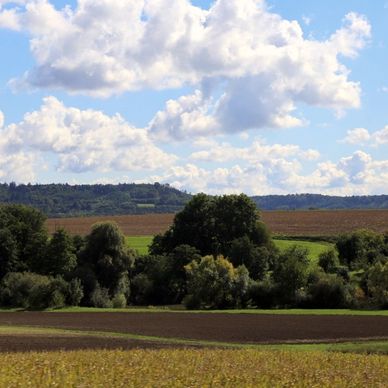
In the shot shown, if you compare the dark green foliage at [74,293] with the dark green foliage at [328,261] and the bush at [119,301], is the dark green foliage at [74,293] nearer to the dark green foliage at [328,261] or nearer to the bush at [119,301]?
the bush at [119,301]

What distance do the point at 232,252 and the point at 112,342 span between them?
5572 cm

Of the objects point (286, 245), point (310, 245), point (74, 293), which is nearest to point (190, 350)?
point (74, 293)

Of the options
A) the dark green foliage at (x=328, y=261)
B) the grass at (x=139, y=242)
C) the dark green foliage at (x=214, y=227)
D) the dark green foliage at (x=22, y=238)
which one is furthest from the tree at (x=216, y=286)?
the grass at (x=139, y=242)

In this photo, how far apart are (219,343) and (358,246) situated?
2641 inches

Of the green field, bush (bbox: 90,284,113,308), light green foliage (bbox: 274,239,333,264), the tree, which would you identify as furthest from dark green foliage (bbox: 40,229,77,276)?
light green foliage (bbox: 274,239,333,264)

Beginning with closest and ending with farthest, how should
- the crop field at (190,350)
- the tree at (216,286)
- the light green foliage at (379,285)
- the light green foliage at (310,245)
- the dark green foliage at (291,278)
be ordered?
the crop field at (190,350) → the light green foliage at (379,285) → the tree at (216,286) → the dark green foliage at (291,278) → the light green foliage at (310,245)

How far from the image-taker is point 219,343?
44.8 m

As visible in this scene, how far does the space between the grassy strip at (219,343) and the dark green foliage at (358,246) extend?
58572mm

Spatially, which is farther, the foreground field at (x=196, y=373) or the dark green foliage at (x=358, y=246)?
the dark green foliage at (x=358, y=246)

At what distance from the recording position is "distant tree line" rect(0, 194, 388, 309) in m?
82.2

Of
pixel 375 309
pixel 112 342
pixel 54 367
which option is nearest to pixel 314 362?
pixel 54 367

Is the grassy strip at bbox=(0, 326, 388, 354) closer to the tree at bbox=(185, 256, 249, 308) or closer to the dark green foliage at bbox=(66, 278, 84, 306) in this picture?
the dark green foliage at bbox=(66, 278, 84, 306)

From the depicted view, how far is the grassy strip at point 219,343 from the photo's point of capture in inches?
1574

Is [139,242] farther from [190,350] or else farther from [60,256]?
[190,350]
